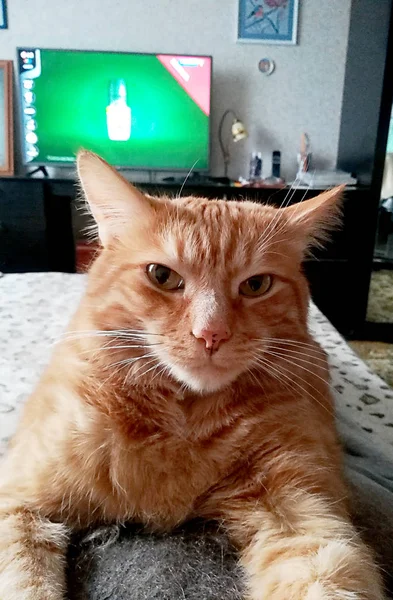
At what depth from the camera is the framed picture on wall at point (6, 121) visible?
3287mm

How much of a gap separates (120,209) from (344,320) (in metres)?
2.66

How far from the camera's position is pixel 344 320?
3301 mm

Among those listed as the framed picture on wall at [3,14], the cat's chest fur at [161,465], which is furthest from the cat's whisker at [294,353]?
the framed picture on wall at [3,14]

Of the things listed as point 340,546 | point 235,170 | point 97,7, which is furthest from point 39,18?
point 340,546

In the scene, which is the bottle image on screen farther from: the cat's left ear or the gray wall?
the cat's left ear

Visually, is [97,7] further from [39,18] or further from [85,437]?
[85,437]

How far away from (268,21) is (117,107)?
1.14m

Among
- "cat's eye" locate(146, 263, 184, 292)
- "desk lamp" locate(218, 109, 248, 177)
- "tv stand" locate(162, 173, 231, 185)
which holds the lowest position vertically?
"tv stand" locate(162, 173, 231, 185)

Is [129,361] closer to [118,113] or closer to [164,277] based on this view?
[164,277]

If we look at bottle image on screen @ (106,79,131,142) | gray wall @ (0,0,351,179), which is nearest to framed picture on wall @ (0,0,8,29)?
gray wall @ (0,0,351,179)

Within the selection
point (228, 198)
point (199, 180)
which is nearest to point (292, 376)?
point (228, 198)

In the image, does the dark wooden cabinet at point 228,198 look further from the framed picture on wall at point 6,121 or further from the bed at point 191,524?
the bed at point 191,524

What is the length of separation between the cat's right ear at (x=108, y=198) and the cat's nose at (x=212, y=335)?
238 millimetres

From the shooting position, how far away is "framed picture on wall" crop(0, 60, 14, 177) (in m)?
3.29
